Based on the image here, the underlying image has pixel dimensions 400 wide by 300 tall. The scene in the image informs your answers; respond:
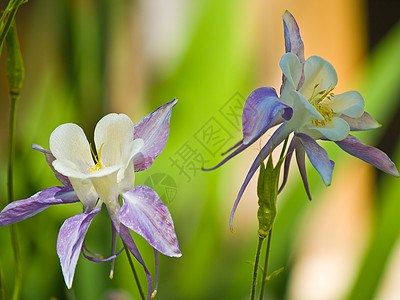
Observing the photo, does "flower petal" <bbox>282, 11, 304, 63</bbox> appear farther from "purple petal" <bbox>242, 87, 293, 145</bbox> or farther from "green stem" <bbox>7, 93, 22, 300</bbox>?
"green stem" <bbox>7, 93, 22, 300</bbox>

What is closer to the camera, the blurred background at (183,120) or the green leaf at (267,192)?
the green leaf at (267,192)

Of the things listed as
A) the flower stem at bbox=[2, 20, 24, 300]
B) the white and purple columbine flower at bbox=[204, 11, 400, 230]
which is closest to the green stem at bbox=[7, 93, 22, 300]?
the flower stem at bbox=[2, 20, 24, 300]

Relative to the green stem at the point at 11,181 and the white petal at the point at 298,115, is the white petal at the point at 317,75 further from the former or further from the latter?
the green stem at the point at 11,181

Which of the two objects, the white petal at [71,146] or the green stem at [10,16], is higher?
the green stem at [10,16]

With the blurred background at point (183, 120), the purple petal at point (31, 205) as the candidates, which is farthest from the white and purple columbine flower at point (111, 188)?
the blurred background at point (183, 120)

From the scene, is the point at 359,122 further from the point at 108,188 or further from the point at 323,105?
the point at 108,188

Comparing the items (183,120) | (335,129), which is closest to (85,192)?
(335,129)

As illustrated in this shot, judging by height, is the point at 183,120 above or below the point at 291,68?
below
